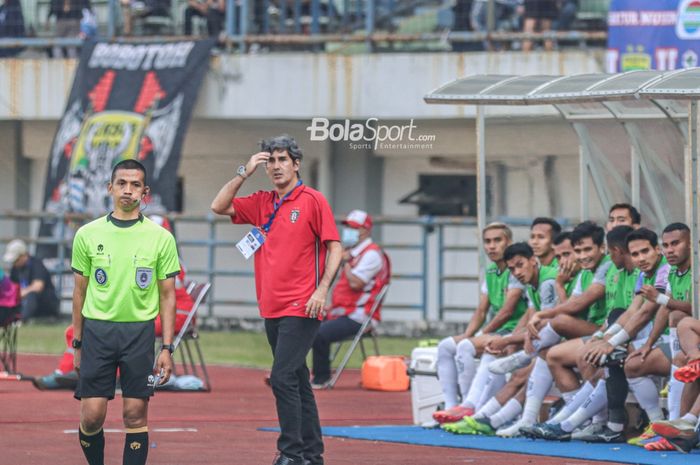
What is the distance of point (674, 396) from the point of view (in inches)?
460

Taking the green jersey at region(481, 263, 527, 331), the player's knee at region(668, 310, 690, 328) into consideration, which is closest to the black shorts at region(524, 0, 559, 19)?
the green jersey at region(481, 263, 527, 331)

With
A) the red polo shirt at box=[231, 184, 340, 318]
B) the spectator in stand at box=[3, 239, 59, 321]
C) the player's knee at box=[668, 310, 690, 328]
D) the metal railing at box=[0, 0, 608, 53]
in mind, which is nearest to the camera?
the red polo shirt at box=[231, 184, 340, 318]

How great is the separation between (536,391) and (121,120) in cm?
1336

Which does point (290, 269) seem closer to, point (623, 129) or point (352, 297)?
point (623, 129)

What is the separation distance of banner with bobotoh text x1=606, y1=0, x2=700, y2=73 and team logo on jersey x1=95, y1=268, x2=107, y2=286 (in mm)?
12638

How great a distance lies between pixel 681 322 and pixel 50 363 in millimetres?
9195

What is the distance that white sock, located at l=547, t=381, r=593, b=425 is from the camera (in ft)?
40.6

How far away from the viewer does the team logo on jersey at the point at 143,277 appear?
938 centimetres

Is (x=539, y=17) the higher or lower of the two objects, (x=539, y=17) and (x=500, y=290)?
the higher

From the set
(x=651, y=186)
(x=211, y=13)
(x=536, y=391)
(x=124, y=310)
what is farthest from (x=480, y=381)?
(x=211, y=13)

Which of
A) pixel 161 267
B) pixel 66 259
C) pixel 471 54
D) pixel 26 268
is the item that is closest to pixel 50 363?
pixel 26 268

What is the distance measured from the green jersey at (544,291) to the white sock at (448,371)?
2.50 ft

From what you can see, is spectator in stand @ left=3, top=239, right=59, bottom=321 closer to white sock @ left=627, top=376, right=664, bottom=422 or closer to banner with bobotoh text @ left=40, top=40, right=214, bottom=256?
banner with bobotoh text @ left=40, top=40, right=214, bottom=256

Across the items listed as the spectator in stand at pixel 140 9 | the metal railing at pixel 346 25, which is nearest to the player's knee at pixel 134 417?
the metal railing at pixel 346 25
